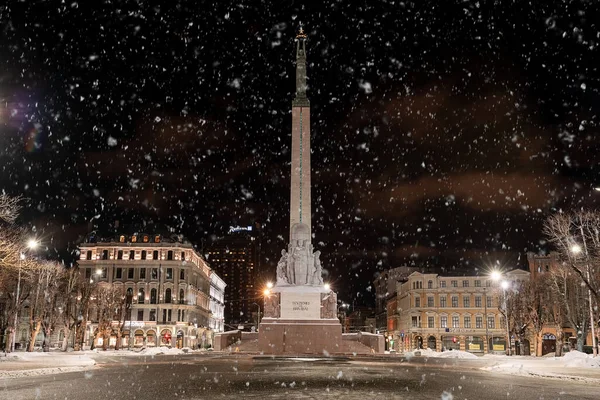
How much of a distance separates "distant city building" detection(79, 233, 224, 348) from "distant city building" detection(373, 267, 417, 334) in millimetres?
44166

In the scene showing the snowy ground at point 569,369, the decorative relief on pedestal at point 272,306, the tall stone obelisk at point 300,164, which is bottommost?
the snowy ground at point 569,369

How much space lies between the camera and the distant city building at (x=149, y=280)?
9000 centimetres

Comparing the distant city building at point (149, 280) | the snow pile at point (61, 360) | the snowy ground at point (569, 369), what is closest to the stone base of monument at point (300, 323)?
the snow pile at point (61, 360)

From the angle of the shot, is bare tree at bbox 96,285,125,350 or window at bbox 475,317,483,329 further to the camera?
window at bbox 475,317,483,329

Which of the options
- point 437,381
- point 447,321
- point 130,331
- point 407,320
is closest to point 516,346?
point 447,321

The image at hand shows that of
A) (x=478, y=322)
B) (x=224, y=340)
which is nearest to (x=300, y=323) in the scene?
(x=224, y=340)

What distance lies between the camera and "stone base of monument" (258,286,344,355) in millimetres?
42500

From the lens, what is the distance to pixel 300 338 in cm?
4272

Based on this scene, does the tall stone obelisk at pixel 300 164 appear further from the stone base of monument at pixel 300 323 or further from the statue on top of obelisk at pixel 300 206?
the stone base of monument at pixel 300 323

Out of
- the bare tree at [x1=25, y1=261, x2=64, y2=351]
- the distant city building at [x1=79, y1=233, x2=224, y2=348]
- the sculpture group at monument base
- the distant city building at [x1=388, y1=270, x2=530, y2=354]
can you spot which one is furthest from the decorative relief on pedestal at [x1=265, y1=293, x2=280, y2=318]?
the distant city building at [x1=388, y1=270, x2=530, y2=354]

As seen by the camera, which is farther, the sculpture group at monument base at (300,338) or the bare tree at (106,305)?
the bare tree at (106,305)

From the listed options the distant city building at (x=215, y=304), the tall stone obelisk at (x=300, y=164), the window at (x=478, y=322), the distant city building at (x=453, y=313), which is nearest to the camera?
the tall stone obelisk at (x=300, y=164)

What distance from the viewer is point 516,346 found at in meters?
62.7

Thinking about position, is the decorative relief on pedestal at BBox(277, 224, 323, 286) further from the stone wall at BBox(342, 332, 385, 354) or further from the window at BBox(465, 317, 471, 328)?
the window at BBox(465, 317, 471, 328)
